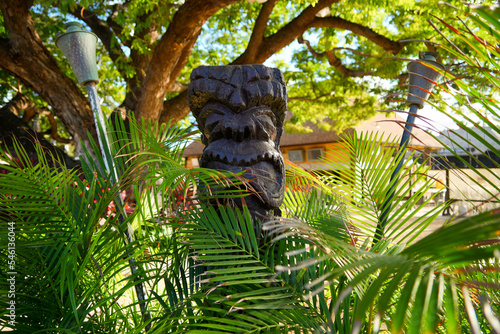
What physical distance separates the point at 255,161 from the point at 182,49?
13.7 ft

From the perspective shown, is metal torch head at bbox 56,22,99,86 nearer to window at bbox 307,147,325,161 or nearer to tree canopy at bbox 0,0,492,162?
tree canopy at bbox 0,0,492,162

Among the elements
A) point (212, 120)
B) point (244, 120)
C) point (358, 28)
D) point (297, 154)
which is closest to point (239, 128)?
point (244, 120)

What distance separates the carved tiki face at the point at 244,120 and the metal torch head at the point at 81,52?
34.4 inches

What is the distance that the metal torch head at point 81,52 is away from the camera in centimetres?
244

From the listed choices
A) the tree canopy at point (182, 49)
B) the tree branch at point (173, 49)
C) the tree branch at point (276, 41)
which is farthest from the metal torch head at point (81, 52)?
the tree branch at point (276, 41)

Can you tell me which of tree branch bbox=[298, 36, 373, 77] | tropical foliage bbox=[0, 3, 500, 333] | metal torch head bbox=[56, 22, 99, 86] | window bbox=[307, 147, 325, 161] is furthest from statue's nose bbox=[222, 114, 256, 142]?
window bbox=[307, 147, 325, 161]

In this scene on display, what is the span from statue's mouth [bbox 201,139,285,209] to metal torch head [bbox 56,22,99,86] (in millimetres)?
1153

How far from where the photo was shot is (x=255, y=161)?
1965mm

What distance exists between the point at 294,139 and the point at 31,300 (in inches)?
500

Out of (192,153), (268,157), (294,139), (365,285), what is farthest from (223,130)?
(192,153)

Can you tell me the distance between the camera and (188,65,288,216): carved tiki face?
196cm

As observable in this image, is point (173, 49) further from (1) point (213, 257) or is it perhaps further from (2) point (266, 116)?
(1) point (213, 257)

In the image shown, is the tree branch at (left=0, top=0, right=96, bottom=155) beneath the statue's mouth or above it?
above

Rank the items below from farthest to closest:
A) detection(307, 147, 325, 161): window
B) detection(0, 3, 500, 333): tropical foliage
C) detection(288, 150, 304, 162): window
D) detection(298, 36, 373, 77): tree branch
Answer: detection(288, 150, 304, 162): window < detection(307, 147, 325, 161): window < detection(298, 36, 373, 77): tree branch < detection(0, 3, 500, 333): tropical foliage
